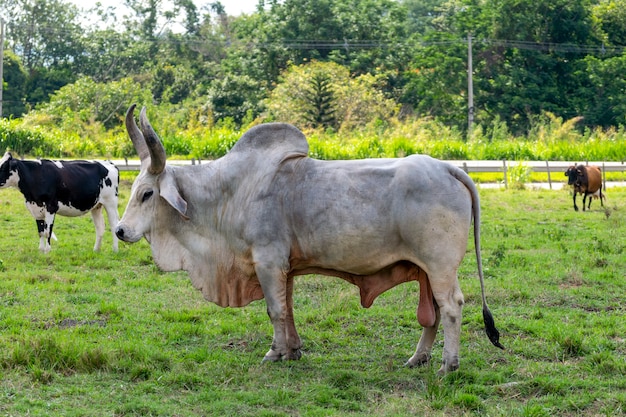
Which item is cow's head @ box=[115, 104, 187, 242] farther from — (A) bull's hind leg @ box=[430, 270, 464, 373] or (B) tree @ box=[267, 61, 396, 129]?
(B) tree @ box=[267, 61, 396, 129]

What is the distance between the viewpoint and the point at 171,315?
323 inches

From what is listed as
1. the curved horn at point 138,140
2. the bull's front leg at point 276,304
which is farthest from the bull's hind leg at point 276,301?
the curved horn at point 138,140

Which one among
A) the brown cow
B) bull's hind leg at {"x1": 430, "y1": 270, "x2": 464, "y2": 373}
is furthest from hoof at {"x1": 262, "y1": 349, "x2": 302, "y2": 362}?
the brown cow

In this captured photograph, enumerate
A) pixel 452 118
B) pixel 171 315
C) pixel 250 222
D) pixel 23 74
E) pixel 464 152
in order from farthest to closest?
pixel 23 74 → pixel 452 118 → pixel 464 152 → pixel 171 315 → pixel 250 222

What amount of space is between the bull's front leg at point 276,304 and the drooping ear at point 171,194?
2.37 feet

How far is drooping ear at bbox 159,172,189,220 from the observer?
21.8ft

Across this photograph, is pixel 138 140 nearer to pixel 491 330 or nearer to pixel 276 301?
pixel 276 301

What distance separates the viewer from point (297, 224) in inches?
260

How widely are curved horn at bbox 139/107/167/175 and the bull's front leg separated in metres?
1.10

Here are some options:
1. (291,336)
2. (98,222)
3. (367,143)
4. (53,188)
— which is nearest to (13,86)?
(367,143)

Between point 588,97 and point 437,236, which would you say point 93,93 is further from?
point 437,236

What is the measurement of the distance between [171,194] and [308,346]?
68.9 inches

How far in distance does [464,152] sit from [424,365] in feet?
80.9

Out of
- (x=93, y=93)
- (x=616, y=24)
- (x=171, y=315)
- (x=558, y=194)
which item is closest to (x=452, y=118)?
(x=616, y=24)
